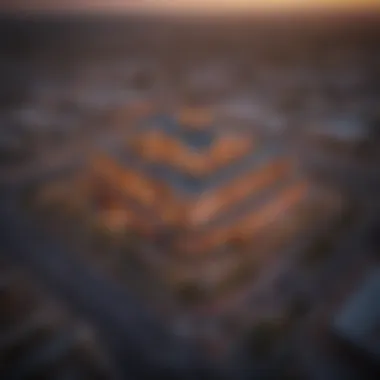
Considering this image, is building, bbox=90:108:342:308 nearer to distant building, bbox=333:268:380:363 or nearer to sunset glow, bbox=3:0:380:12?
distant building, bbox=333:268:380:363

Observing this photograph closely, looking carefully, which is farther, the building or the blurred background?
the building

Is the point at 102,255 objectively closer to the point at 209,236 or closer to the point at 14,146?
the point at 209,236

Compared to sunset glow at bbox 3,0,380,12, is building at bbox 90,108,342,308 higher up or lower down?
lower down

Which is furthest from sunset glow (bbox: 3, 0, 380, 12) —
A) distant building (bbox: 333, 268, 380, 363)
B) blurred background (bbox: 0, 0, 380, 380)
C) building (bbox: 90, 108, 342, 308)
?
distant building (bbox: 333, 268, 380, 363)

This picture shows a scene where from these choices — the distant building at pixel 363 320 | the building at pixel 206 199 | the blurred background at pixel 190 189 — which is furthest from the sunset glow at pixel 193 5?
the distant building at pixel 363 320

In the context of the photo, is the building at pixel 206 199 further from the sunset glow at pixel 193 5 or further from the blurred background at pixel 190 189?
the sunset glow at pixel 193 5

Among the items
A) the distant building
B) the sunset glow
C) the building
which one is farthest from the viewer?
the sunset glow

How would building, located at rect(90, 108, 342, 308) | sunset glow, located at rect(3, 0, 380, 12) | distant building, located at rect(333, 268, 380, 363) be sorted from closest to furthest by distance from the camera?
1. distant building, located at rect(333, 268, 380, 363)
2. building, located at rect(90, 108, 342, 308)
3. sunset glow, located at rect(3, 0, 380, 12)

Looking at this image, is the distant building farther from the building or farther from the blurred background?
the building

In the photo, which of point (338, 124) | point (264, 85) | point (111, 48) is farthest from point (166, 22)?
point (338, 124)

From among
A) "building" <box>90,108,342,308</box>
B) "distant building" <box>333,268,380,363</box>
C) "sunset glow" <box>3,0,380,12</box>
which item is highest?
"sunset glow" <box>3,0,380,12</box>
